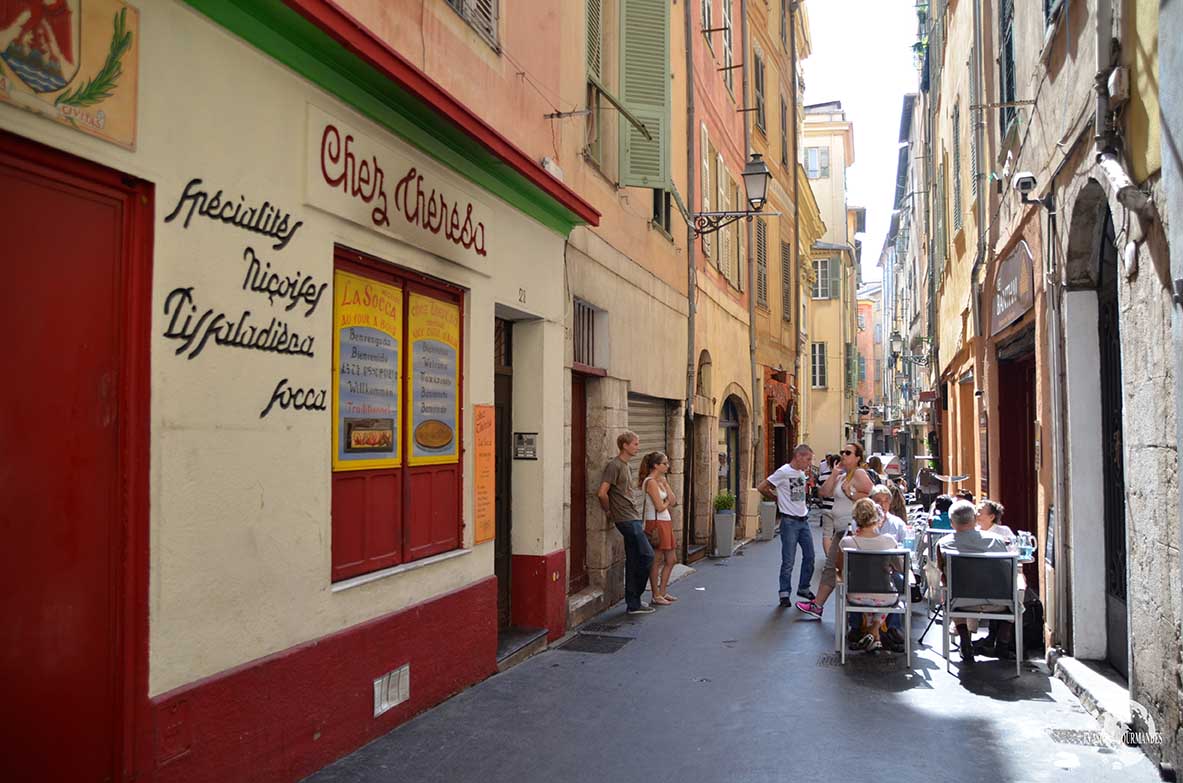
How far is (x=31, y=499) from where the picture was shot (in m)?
3.30

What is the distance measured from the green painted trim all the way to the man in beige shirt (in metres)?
2.85

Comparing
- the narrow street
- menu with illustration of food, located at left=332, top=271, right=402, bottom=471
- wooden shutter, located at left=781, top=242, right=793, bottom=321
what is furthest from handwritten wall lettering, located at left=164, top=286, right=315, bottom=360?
wooden shutter, located at left=781, top=242, right=793, bottom=321

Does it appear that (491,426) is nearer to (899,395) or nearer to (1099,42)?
(1099,42)

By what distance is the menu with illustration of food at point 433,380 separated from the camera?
241 inches

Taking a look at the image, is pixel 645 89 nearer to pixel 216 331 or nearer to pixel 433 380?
pixel 433 380

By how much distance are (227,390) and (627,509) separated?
5.76 meters

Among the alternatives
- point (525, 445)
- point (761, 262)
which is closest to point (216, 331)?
point (525, 445)

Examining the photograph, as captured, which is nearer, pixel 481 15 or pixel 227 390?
pixel 227 390

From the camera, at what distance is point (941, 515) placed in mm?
10398

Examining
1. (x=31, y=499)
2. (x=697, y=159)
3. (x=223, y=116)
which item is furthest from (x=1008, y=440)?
(x=31, y=499)

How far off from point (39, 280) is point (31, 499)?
2.42 feet

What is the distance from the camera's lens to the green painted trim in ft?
14.1

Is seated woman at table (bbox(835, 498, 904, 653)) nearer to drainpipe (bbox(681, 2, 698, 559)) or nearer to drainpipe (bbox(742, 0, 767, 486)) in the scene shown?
drainpipe (bbox(681, 2, 698, 559))

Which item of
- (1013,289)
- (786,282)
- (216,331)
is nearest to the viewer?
(216,331)
